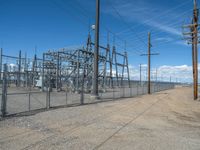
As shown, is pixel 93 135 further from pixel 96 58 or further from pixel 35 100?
pixel 96 58

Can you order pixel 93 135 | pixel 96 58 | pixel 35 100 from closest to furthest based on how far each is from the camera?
pixel 93 135 < pixel 35 100 < pixel 96 58

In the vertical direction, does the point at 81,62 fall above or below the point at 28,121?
above

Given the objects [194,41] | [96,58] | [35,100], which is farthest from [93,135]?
[194,41]

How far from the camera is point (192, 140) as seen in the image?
702 cm

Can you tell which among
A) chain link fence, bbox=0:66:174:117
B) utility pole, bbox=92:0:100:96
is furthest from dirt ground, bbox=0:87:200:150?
utility pole, bbox=92:0:100:96

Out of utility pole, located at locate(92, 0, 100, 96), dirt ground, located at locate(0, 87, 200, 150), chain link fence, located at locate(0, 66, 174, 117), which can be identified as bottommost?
dirt ground, located at locate(0, 87, 200, 150)

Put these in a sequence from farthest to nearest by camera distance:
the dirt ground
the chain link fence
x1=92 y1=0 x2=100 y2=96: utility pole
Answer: x1=92 y1=0 x2=100 y2=96: utility pole
the chain link fence
the dirt ground

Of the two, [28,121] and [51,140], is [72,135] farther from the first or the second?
[28,121]

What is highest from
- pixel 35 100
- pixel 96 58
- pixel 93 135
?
pixel 96 58

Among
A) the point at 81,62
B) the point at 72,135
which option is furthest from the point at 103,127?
the point at 81,62

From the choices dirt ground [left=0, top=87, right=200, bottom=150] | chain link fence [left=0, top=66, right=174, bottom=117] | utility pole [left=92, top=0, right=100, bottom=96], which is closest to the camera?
dirt ground [left=0, top=87, right=200, bottom=150]

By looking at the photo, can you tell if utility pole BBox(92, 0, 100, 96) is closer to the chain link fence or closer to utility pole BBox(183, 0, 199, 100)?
the chain link fence

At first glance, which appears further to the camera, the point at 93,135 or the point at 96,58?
the point at 96,58

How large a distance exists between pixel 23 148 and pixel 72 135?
71.4 inches
